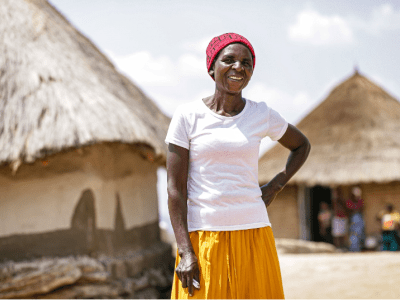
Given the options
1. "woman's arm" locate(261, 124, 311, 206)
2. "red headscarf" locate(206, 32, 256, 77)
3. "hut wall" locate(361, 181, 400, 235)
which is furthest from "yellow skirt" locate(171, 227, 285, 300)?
"hut wall" locate(361, 181, 400, 235)

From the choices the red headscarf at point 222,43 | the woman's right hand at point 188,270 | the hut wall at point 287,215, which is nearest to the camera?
the woman's right hand at point 188,270

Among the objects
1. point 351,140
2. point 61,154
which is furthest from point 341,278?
point 351,140

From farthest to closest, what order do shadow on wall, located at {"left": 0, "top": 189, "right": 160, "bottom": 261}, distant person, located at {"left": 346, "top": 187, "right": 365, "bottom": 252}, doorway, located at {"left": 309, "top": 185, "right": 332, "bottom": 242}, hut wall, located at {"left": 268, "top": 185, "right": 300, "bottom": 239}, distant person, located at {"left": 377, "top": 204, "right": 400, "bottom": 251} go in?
doorway, located at {"left": 309, "top": 185, "right": 332, "bottom": 242}
hut wall, located at {"left": 268, "top": 185, "right": 300, "bottom": 239}
distant person, located at {"left": 346, "top": 187, "right": 365, "bottom": 252}
distant person, located at {"left": 377, "top": 204, "right": 400, "bottom": 251}
shadow on wall, located at {"left": 0, "top": 189, "right": 160, "bottom": 261}

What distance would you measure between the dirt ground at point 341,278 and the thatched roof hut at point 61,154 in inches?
82.7

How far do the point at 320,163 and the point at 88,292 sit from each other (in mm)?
8182

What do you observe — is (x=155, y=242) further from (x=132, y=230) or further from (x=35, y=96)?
(x=35, y=96)

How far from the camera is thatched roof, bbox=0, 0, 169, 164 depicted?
4.71 meters

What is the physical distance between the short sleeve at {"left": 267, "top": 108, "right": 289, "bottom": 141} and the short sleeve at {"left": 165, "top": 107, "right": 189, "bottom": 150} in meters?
0.38

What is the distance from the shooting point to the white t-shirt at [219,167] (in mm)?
1732

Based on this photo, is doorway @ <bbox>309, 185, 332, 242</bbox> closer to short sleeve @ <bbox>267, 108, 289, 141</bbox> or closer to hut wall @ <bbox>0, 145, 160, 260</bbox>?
hut wall @ <bbox>0, 145, 160, 260</bbox>

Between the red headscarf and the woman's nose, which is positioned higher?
the red headscarf

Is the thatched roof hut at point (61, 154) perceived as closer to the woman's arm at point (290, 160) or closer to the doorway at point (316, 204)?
the woman's arm at point (290, 160)

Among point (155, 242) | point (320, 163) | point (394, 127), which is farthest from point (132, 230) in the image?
point (394, 127)

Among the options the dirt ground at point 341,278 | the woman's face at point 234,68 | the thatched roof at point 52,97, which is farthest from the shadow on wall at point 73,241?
the woman's face at point 234,68
